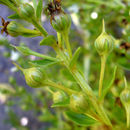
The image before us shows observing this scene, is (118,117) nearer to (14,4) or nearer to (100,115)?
(100,115)

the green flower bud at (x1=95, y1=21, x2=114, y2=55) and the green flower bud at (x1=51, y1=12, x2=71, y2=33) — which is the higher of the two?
the green flower bud at (x1=51, y1=12, x2=71, y2=33)

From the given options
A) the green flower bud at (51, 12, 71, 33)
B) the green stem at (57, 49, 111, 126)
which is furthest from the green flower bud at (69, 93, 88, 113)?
the green flower bud at (51, 12, 71, 33)

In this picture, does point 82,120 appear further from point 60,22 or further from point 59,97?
point 60,22

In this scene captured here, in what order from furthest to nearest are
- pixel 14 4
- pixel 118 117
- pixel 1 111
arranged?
1. pixel 1 111
2. pixel 118 117
3. pixel 14 4

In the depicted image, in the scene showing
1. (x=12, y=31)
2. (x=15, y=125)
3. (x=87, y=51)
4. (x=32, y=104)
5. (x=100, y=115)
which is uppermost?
(x=12, y=31)

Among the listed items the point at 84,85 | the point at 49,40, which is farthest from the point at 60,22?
the point at 84,85

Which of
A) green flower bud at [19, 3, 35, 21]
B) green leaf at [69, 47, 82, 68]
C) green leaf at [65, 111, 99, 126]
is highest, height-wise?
green flower bud at [19, 3, 35, 21]

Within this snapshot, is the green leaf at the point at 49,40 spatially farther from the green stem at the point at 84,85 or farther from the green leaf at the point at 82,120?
the green leaf at the point at 82,120

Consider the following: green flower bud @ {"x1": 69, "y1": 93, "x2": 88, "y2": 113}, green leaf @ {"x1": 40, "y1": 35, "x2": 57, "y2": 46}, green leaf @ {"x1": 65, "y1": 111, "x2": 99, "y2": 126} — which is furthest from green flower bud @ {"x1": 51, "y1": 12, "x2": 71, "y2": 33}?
green leaf @ {"x1": 65, "y1": 111, "x2": 99, "y2": 126}

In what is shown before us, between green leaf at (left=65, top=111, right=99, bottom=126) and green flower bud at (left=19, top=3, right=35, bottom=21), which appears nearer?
green flower bud at (left=19, top=3, right=35, bottom=21)

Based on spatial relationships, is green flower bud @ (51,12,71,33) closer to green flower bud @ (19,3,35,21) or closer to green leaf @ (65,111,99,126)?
green flower bud @ (19,3,35,21)

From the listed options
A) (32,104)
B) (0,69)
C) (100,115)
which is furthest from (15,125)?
(100,115)
